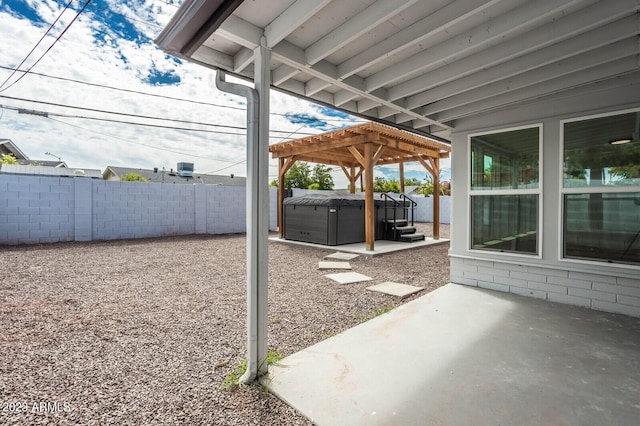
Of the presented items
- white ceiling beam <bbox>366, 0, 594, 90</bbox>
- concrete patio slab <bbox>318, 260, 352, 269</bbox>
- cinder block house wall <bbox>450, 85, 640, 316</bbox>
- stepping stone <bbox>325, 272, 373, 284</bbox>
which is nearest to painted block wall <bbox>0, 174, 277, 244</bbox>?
concrete patio slab <bbox>318, 260, 352, 269</bbox>

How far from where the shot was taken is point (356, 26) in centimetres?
185

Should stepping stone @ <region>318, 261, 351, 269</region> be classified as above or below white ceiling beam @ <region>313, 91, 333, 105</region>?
below

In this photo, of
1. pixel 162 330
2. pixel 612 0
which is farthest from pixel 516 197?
pixel 162 330

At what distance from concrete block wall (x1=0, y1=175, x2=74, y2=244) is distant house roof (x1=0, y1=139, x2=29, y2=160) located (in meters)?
13.4

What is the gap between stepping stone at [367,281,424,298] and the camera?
365 centimetres

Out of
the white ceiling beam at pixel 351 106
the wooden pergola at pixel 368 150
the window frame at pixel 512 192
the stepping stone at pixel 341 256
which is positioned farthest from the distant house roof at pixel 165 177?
the window frame at pixel 512 192

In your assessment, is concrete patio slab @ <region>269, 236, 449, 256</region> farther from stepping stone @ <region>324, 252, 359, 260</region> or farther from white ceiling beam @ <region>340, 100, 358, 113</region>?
white ceiling beam @ <region>340, 100, 358, 113</region>

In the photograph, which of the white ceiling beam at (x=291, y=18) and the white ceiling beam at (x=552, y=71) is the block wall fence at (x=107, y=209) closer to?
the white ceiling beam at (x=291, y=18)

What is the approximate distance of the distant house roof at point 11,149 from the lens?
15.7m

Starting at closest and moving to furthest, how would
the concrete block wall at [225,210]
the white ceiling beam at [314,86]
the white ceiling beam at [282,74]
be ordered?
1. the white ceiling beam at [282,74]
2. the white ceiling beam at [314,86]
3. the concrete block wall at [225,210]

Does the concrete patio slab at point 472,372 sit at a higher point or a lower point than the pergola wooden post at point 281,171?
lower

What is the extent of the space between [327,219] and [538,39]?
5524 millimetres

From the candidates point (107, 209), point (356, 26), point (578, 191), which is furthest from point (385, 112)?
point (107, 209)

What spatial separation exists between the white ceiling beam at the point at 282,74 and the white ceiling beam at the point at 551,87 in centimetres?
209
